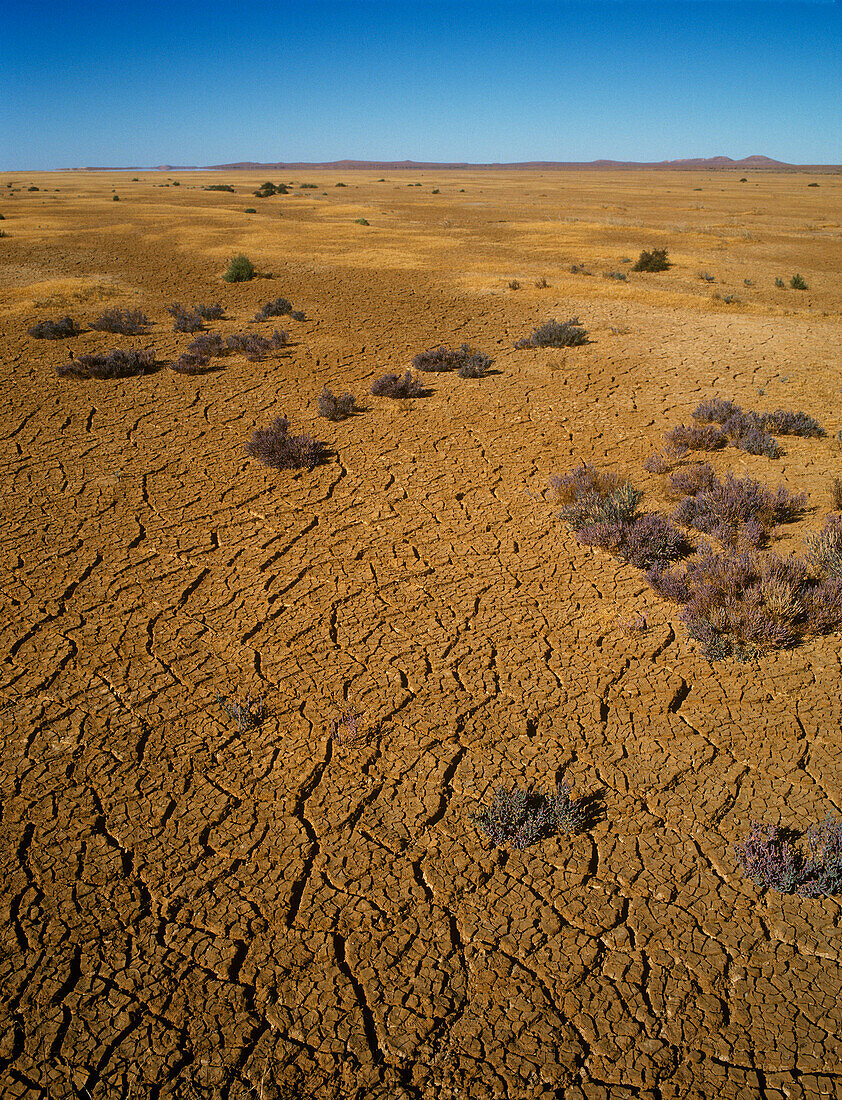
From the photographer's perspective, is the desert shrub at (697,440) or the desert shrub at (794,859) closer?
the desert shrub at (794,859)

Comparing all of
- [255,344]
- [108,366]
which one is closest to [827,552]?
[255,344]

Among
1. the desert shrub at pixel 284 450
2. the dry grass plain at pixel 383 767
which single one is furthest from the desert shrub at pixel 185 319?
the desert shrub at pixel 284 450

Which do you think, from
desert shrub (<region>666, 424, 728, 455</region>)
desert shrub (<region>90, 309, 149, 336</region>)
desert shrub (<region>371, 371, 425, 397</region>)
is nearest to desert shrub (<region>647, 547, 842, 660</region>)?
→ desert shrub (<region>666, 424, 728, 455</region>)

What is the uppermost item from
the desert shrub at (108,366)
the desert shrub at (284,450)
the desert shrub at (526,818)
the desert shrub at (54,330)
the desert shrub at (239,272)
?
the desert shrub at (239,272)

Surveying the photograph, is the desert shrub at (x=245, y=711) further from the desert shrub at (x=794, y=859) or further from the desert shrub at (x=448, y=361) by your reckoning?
the desert shrub at (x=448, y=361)

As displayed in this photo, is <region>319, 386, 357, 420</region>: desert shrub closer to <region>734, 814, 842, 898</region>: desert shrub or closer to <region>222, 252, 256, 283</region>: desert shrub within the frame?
<region>734, 814, 842, 898</region>: desert shrub
